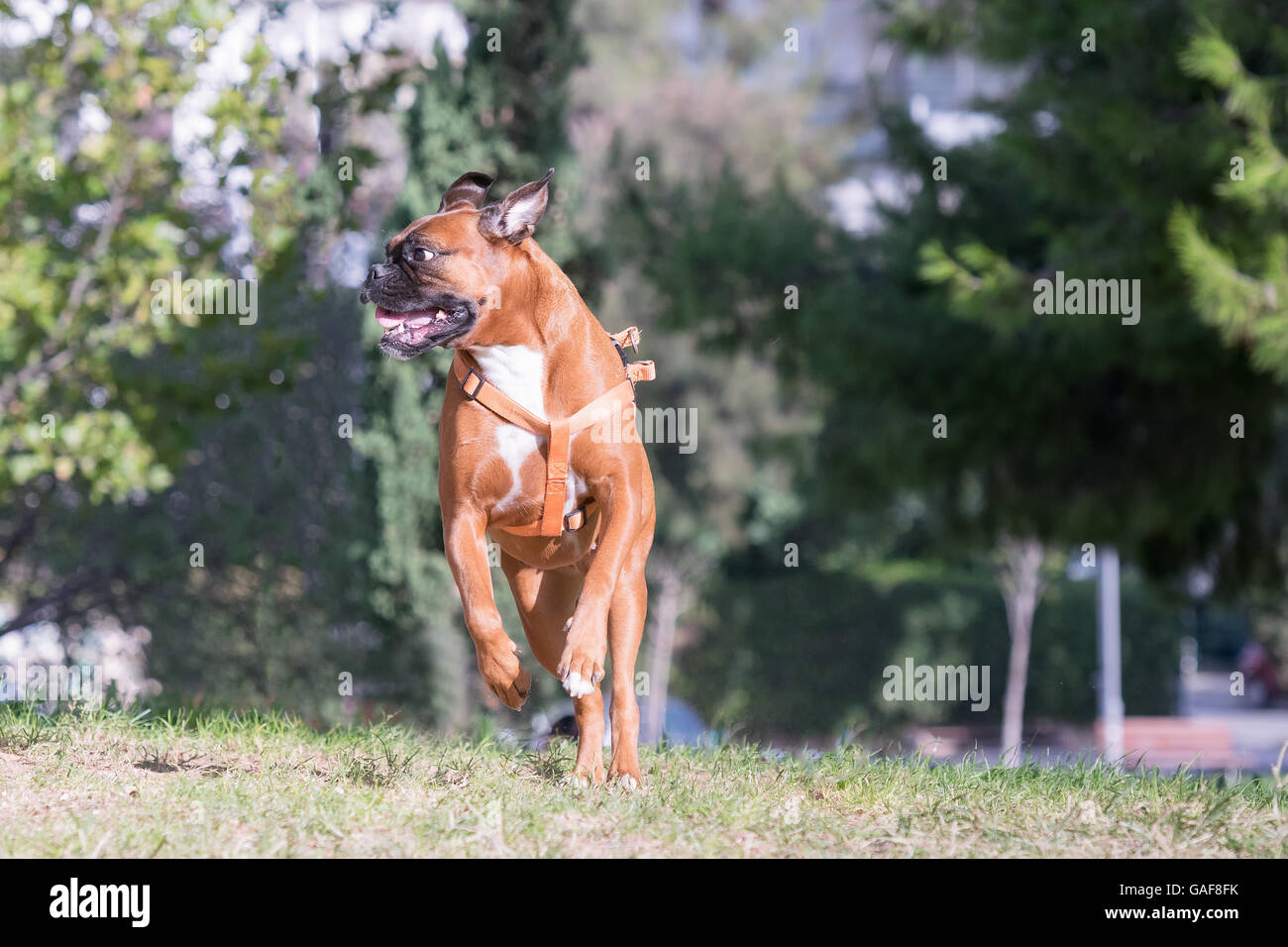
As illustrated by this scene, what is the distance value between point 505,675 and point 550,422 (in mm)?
753

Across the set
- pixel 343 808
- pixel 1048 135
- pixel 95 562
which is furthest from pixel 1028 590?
pixel 343 808

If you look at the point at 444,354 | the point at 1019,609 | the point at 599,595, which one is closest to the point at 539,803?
the point at 599,595

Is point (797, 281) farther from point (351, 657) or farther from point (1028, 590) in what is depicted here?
point (1028, 590)

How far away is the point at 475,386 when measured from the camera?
409cm

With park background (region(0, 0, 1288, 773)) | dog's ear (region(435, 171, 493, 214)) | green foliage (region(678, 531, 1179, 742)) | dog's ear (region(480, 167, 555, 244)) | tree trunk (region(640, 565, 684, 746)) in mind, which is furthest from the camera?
tree trunk (region(640, 565, 684, 746))

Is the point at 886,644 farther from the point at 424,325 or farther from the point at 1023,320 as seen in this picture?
the point at 424,325

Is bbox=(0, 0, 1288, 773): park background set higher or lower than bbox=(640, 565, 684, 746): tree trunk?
higher

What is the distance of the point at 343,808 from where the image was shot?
3.91m

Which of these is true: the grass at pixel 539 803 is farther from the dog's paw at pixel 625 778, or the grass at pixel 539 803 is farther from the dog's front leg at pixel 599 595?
the dog's front leg at pixel 599 595

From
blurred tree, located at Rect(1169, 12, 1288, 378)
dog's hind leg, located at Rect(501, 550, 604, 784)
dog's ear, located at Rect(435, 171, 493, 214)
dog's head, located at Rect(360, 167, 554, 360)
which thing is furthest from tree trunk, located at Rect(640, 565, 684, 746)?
dog's head, located at Rect(360, 167, 554, 360)

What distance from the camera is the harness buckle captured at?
4086 mm

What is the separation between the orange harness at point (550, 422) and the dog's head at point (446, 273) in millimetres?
155

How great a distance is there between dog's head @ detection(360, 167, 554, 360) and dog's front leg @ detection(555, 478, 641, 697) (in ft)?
2.16

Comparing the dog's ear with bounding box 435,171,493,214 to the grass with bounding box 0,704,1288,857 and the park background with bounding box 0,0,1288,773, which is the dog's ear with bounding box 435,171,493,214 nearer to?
the grass with bounding box 0,704,1288,857
